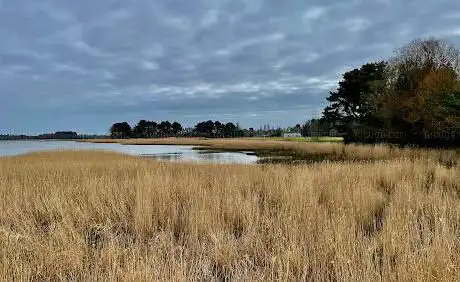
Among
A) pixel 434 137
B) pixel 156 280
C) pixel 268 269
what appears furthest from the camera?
pixel 434 137

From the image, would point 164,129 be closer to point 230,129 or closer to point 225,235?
point 230,129

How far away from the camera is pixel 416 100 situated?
29.2m

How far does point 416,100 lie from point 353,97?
614 inches

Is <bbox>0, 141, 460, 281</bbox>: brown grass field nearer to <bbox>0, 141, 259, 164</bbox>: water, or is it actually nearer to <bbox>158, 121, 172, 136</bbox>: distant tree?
<bbox>0, 141, 259, 164</bbox>: water

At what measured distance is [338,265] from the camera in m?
3.84

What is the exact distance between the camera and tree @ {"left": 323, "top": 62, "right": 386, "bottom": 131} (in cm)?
4216

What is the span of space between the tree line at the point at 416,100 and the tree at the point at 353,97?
0.23m

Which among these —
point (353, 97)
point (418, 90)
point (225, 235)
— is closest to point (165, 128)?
point (353, 97)

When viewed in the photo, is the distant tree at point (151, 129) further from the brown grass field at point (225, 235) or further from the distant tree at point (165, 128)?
the brown grass field at point (225, 235)

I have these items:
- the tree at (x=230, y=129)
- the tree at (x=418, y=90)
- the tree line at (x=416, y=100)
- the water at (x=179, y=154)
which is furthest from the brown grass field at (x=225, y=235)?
the tree at (x=230, y=129)

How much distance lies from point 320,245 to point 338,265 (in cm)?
56

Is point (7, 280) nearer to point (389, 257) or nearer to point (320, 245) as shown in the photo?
point (320, 245)

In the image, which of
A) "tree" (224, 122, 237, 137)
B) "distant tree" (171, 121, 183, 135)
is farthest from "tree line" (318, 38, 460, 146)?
"distant tree" (171, 121, 183, 135)

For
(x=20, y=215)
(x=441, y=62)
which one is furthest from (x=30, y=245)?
(x=441, y=62)
